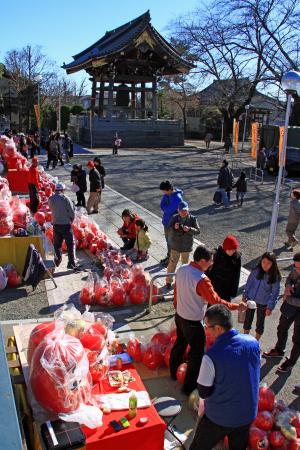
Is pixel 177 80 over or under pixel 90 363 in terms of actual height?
over

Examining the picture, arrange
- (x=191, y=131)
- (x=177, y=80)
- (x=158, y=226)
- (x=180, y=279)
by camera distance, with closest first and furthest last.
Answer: (x=180, y=279) → (x=158, y=226) → (x=177, y=80) → (x=191, y=131)

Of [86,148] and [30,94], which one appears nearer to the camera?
[86,148]

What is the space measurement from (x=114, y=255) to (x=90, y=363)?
13.4 ft

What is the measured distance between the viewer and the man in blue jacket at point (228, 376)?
295cm

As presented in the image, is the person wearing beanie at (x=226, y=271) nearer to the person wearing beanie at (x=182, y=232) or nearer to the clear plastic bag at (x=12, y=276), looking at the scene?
the person wearing beanie at (x=182, y=232)

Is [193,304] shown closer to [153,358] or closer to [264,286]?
[153,358]

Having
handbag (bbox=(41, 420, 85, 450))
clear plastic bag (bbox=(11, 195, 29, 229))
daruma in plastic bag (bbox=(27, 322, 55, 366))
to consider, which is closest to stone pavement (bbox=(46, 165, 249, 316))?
clear plastic bag (bbox=(11, 195, 29, 229))

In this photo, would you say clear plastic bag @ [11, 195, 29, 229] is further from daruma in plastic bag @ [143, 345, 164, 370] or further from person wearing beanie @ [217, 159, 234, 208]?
person wearing beanie @ [217, 159, 234, 208]

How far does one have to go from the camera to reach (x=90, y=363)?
397 centimetres

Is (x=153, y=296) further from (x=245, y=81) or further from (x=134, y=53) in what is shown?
(x=245, y=81)

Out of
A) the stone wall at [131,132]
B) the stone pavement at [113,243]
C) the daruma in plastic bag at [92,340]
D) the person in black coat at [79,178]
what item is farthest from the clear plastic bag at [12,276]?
the stone wall at [131,132]

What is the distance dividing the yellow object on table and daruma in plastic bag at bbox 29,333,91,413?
442 cm

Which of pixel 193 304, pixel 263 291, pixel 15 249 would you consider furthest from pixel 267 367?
pixel 15 249

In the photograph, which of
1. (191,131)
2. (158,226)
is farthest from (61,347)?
(191,131)
